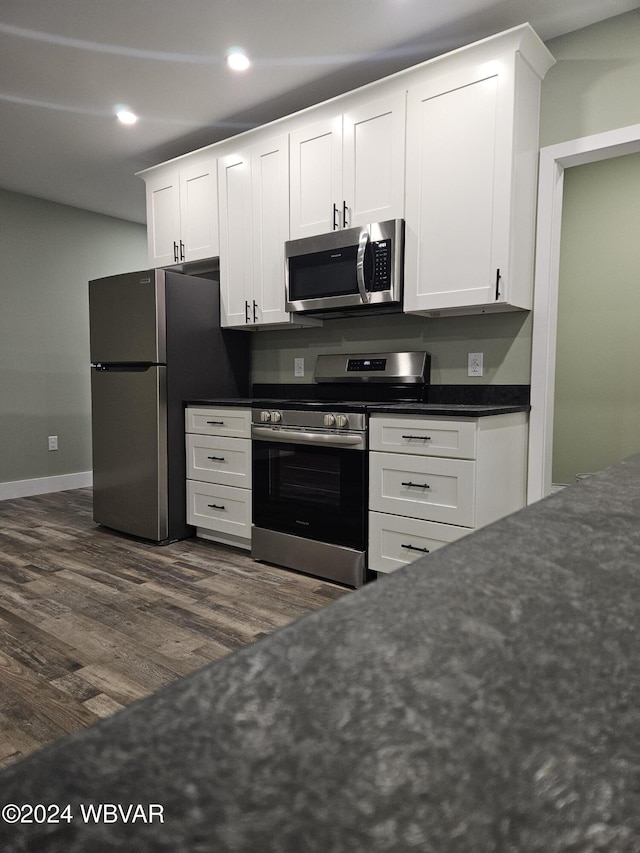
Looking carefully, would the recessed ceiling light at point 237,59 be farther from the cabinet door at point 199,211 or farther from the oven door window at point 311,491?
the oven door window at point 311,491

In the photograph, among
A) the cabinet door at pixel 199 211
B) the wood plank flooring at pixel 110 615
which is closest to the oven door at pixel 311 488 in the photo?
the wood plank flooring at pixel 110 615

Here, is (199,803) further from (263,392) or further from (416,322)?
(263,392)

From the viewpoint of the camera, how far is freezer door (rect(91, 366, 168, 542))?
3.49 m

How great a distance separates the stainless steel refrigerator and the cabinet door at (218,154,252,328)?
12cm

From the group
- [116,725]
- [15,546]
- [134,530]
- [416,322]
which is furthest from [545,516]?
[15,546]

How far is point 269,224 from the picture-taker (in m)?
3.44

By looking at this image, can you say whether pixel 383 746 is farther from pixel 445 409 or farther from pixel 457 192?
pixel 457 192

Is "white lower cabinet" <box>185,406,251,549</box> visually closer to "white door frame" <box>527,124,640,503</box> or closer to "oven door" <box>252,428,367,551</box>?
"oven door" <box>252,428,367,551</box>

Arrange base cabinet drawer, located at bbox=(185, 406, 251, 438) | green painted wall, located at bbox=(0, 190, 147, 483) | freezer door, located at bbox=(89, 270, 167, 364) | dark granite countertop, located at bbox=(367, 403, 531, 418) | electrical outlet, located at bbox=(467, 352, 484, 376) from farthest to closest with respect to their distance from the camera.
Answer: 1. green painted wall, located at bbox=(0, 190, 147, 483)
2. freezer door, located at bbox=(89, 270, 167, 364)
3. base cabinet drawer, located at bbox=(185, 406, 251, 438)
4. electrical outlet, located at bbox=(467, 352, 484, 376)
5. dark granite countertop, located at bbox=(367, 403, 531, 418)

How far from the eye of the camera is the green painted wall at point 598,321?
13.8 feet

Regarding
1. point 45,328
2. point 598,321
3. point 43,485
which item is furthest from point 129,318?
point 598,321

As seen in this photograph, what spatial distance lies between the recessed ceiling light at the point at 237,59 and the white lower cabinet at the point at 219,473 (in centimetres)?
183

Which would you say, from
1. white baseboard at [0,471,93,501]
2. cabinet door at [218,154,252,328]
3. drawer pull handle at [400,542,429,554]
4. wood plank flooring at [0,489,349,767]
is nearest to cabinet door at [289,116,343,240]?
cabinet door at [218,154,252,328]

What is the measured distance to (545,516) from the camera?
1.81ft
